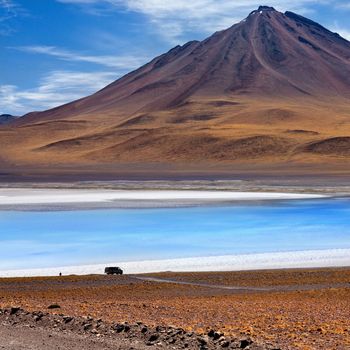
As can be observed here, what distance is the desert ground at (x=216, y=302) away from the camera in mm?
9305

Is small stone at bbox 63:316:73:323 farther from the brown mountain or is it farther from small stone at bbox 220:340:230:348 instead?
the brown mountain

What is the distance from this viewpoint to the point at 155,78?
575 feet

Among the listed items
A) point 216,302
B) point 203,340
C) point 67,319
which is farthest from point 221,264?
point 203,340

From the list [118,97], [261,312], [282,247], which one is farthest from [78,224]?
[118,97]

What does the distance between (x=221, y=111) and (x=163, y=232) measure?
349 feet

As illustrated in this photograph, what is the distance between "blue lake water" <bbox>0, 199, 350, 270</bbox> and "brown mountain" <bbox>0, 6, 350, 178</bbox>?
4234cm

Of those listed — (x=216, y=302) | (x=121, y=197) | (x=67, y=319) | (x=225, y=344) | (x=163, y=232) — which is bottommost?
(x=225, y=344)

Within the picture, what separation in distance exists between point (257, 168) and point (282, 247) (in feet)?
186

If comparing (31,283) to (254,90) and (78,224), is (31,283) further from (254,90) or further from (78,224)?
(254,90)

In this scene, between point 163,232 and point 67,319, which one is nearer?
point 67,319

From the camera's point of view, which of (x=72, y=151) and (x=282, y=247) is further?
(x=72, y=151)

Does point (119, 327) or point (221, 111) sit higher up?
point (221, 111)

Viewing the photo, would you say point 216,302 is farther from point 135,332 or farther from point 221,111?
point 221,111

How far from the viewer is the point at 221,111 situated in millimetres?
132375
